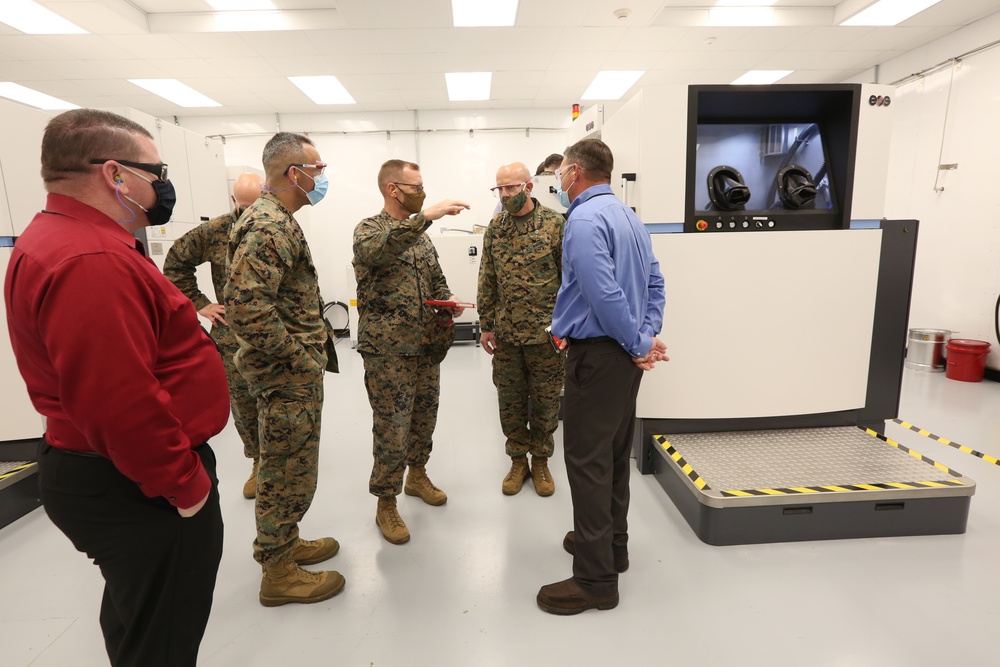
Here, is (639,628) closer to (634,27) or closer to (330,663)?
(330,663)

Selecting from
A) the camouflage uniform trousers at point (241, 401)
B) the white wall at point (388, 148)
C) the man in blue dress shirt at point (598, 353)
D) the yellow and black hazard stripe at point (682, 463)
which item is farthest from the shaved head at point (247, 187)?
the white wall at point (388, 148)

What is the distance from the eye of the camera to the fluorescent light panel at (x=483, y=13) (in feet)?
15.9

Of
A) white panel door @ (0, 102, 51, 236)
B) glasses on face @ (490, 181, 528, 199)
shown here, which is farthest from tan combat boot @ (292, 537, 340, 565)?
white panel door @ (0, 102, 51, 236)

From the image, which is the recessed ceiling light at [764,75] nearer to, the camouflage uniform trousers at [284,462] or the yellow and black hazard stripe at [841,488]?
the yellow and black hazard stripe at [841,488]

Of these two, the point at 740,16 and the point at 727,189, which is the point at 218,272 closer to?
the point at 727,189

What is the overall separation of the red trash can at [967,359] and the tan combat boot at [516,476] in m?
4.75

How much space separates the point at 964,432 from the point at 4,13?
886cm

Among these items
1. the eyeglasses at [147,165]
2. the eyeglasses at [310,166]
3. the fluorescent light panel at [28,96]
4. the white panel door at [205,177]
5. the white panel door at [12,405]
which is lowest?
the white panel door at [12,405]

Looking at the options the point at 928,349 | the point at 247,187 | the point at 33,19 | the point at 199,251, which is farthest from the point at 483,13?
the point at 928,349

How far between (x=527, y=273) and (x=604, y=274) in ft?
3.38

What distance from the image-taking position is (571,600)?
75.0 inches

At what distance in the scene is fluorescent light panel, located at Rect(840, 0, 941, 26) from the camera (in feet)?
15.9

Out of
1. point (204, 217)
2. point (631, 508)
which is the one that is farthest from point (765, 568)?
point (204, 217)

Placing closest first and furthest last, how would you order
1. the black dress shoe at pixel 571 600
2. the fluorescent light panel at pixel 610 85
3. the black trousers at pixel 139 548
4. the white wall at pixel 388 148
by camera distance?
the black trousers at pixel 139 548 < the black dress shoe at pixel 571 600 < the fluorescent light panel at pixel 610 85 < the white wall at pixel 388 148
